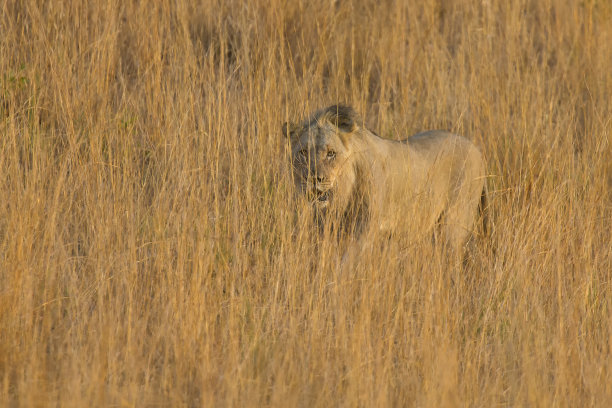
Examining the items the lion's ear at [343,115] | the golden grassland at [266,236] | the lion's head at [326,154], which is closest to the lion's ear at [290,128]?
the lion's head at [326,154]

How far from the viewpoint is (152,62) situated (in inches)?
251

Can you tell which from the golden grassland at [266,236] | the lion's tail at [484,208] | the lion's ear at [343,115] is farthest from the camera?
the lion's tail at [484,208]

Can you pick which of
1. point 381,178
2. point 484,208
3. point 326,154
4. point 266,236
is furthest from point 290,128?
point 484,208

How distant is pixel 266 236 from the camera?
16.1 ft

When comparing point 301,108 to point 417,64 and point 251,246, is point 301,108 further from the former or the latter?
point 417,64

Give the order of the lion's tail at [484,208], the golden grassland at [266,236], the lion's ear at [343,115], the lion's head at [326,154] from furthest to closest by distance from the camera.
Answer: the lion's tail at [484,208] < the lion's ear at [343,115] < the lion's head at [326,154] < the golden grassland at [266,236]

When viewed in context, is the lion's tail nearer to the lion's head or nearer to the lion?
the lion

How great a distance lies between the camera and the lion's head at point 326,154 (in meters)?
4.97

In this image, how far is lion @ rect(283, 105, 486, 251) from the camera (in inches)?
198

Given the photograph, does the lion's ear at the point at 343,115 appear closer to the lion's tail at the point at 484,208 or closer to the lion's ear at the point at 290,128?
the lion's ear at the point at 290,128

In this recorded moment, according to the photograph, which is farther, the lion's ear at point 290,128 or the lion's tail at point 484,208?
the lion's tail at point 484,208

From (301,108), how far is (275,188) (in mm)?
728

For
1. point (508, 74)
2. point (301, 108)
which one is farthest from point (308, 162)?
point (508, 74)

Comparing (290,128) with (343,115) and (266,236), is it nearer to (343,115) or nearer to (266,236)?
(343,115)
